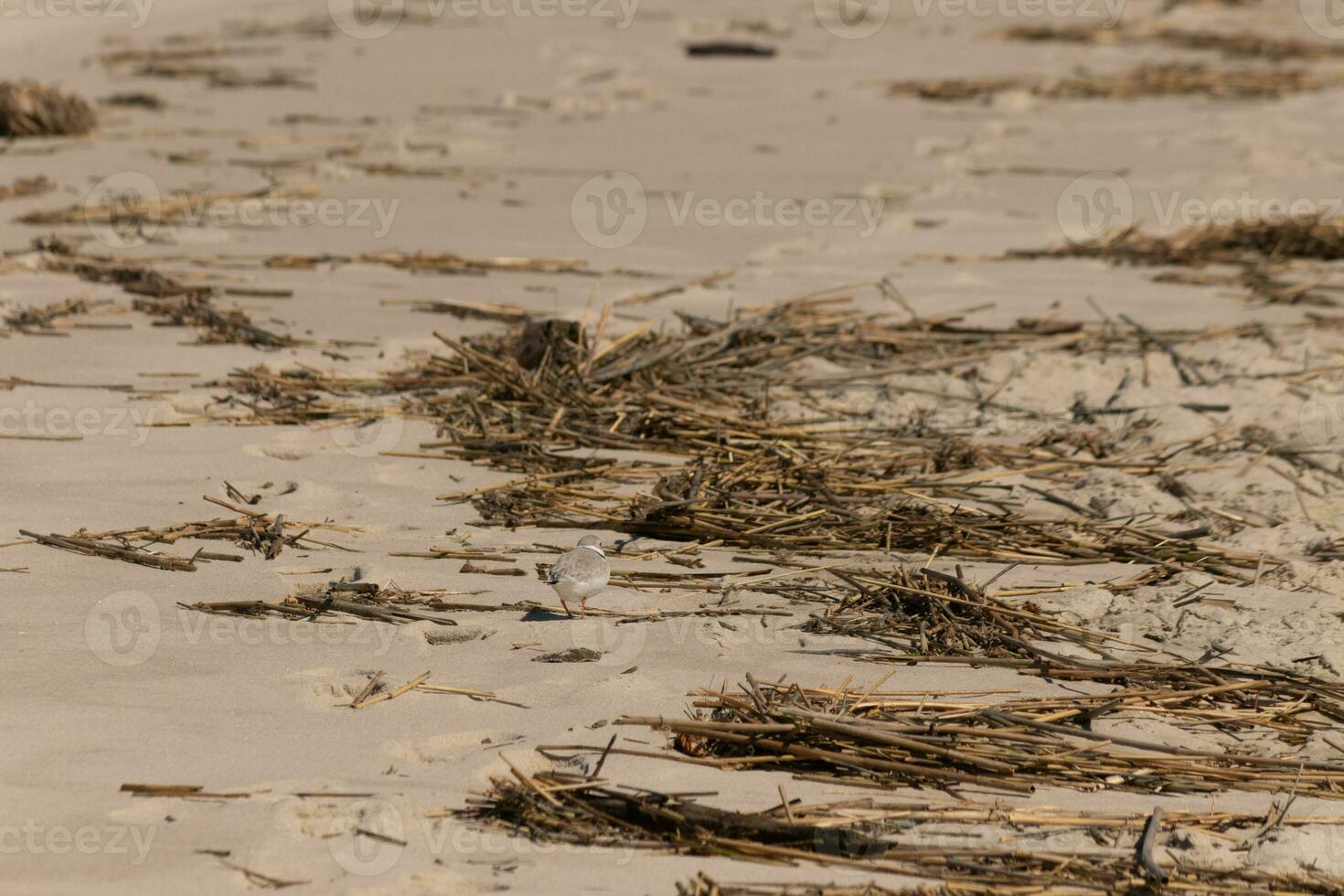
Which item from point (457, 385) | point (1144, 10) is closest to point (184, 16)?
point (1144, 10)

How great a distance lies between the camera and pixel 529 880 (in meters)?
2.09

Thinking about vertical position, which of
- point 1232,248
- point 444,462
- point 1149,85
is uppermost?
point 1149,85

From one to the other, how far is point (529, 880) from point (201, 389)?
2745mm

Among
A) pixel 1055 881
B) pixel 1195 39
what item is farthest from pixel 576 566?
pixel 1195 39

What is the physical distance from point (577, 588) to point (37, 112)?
7.03 metres

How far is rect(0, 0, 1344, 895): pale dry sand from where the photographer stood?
7.36ft

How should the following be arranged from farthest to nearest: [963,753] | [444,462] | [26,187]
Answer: [26,187], [444,462], [963,753]

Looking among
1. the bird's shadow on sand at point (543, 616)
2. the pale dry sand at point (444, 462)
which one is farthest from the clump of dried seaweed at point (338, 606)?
the bird's shadow on sand at point (543, 616)

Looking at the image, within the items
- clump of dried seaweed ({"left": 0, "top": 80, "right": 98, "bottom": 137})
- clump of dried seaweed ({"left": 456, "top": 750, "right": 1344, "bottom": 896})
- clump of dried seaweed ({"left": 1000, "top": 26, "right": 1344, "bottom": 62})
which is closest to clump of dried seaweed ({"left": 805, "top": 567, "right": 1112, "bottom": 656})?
clump of dried seaweed ({"left": 456, "top": 750, "right": 1344, "bottom": 896})

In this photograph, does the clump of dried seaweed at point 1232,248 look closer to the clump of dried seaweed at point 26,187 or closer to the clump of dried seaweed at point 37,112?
the clump of dried seaweed at point 26,187

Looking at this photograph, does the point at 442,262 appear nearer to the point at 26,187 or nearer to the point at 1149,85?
the point at 26,187

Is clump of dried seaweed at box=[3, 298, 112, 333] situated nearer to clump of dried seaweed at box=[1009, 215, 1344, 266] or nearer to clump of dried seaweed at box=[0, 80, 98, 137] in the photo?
Answer: clump of dried seaweed at box=[0, 80, 98, 137]

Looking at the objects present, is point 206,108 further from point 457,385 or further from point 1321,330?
point 1321,330

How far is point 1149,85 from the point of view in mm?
10656
